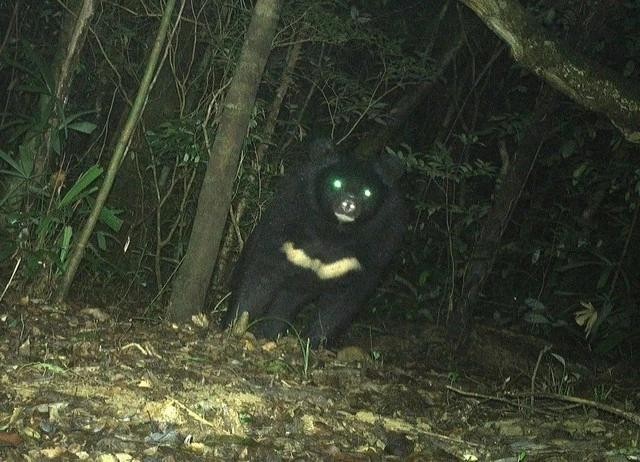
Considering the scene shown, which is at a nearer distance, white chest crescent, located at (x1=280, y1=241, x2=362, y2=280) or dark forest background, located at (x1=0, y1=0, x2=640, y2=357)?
dark forest background, located at (x1=0, y1=0, x2=640, y2=357)

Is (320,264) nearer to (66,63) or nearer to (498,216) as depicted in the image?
(498,216)

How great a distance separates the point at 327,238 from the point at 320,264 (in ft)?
0.54

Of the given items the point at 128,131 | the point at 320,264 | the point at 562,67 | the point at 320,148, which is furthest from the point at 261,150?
the point at 562,67

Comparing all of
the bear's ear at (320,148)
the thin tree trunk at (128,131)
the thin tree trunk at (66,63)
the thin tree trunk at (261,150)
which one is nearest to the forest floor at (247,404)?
the thin tree trunk at (128,131)

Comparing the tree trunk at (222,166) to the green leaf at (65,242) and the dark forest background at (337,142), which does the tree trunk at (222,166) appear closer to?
the dark forest background at (337,142)

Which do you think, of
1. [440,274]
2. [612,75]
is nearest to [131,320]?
[612,75]

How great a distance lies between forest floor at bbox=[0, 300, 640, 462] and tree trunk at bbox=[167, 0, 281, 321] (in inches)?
7.5

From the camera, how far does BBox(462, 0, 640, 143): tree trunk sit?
3.64 metres

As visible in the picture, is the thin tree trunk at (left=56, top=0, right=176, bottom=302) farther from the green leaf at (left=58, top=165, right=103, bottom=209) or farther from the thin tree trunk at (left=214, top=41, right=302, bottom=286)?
the thin tree trunk at (left=214, top=41, right=302, bottom=286)

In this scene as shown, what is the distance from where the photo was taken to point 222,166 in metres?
5.00

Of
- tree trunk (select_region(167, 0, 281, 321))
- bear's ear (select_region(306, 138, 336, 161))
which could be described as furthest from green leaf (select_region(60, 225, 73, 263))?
bear's ear (select_region(306, 138, 336, 161))

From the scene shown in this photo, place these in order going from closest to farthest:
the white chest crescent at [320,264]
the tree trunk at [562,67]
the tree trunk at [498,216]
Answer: the tree trunk at [562,67] < the tree trunk at [498,216] < the white chest crescent at [320,264]

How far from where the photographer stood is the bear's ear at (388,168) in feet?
19.2

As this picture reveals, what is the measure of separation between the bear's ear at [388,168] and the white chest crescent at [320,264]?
0.53 meters
